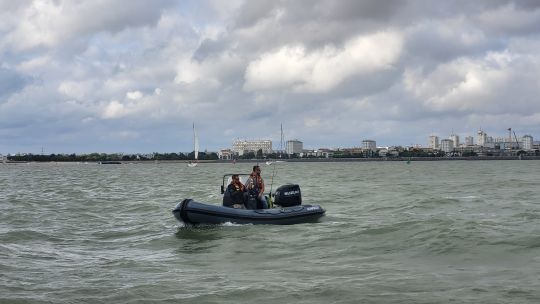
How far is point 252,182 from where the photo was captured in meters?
19.0

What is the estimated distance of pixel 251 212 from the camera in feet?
59.0

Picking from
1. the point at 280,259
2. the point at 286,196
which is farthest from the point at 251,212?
the point at 280,259

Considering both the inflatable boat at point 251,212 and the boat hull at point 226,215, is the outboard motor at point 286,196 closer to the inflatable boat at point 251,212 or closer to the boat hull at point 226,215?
the inflatable boat at point 251,212

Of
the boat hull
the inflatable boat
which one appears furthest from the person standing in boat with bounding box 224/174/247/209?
the boat hull

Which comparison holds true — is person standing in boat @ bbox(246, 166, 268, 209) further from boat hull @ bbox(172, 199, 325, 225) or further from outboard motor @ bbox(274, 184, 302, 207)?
outboard motor @ bbox(274, 184, 302, 207)

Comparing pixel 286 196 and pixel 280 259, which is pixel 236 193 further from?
pixel 280 259

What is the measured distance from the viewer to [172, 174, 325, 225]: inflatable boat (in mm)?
17453

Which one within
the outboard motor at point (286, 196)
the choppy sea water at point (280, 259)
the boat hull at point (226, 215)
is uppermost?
the outboard motor at point (286, 196)

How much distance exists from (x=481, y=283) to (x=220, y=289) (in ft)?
14.2

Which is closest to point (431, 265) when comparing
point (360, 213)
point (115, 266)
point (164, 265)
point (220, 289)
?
point (220, 289)

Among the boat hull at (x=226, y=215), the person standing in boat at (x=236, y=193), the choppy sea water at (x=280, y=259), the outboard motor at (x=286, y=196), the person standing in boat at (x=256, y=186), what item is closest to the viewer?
the choppy sea water at (x=280, y=259)

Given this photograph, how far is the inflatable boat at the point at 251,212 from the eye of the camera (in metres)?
17.5

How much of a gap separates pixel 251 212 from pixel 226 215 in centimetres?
80

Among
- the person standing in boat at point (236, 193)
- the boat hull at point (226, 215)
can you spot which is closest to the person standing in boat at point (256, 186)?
the person standing in boat at point (236, 193)
